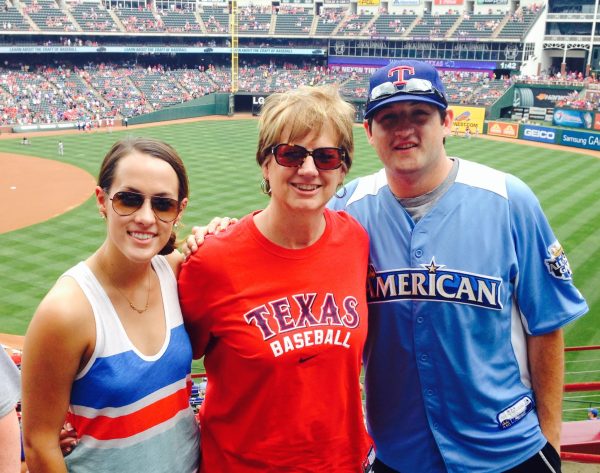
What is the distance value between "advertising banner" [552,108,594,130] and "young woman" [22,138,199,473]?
48.2 metres

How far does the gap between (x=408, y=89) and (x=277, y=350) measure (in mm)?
1620

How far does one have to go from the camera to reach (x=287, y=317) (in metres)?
3.21

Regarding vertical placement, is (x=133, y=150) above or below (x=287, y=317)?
above

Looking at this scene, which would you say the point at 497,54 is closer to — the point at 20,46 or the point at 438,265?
the point at 20,46

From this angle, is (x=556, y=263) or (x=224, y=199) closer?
(x=556, y=263)

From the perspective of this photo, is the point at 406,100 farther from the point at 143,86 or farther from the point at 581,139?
the point at 143,86

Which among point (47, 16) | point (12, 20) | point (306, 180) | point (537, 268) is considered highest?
point (47, 16)

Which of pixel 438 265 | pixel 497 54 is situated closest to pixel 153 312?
pixel 438 265

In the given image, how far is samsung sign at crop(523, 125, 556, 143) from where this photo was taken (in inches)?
1720

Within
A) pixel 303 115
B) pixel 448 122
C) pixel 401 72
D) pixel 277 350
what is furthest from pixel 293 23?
pixel 277 350

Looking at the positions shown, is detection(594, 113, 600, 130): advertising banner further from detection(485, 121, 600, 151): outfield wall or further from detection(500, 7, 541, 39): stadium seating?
detection(500, 7, 541, 39): stadium seating

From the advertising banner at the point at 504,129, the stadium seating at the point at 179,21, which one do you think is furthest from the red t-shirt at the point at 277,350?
the stadium seating at the point at 179,21

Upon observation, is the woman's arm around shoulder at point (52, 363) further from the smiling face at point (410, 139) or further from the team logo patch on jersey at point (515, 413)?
the team logo patch on jersey at point (515, 413)

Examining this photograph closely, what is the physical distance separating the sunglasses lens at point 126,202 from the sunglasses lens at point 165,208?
0.26 ft
